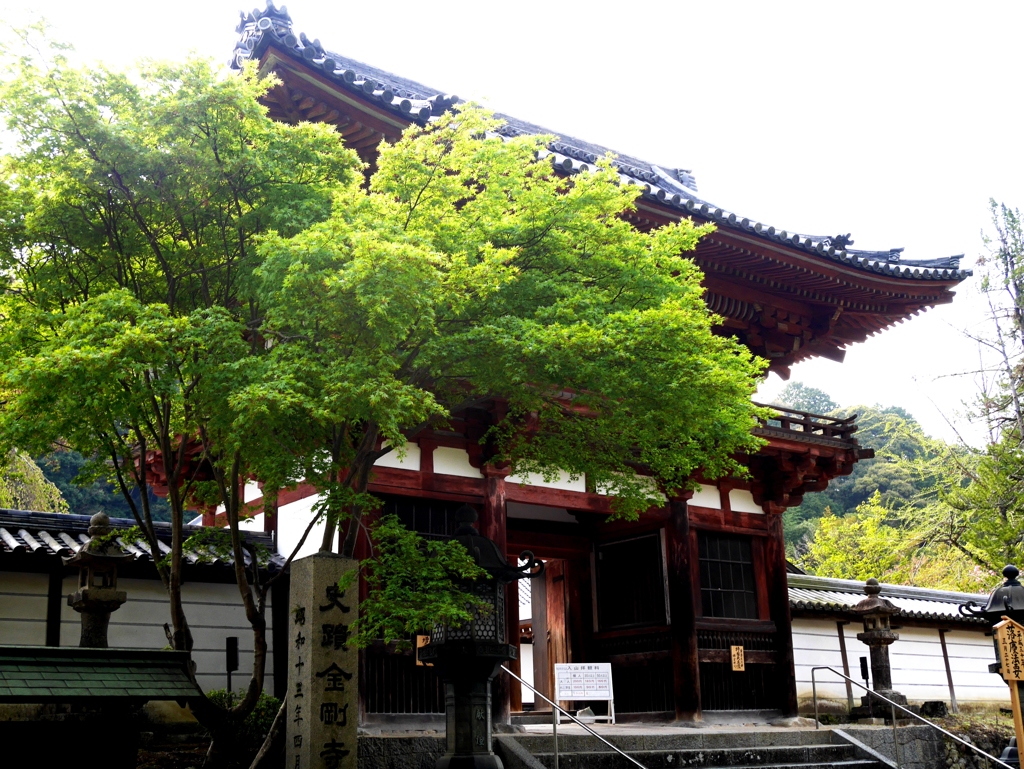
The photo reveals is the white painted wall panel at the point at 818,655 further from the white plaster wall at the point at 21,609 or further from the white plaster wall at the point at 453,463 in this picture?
the white plaster wall at the point at 21,609

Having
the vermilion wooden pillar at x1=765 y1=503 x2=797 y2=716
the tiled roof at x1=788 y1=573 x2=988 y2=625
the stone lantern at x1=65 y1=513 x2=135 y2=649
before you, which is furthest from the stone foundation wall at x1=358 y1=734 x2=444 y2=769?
Result: the tiled roof at x1=788 y1=573 x2=988 y2=625

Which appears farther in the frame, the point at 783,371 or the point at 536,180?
the point at 783,371

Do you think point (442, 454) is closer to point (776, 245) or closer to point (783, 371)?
point (776, 245)

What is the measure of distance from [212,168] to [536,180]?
2.89 metres

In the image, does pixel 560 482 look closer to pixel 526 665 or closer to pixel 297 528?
pixel 297 528

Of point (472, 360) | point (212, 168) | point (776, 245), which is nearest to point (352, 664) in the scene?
point (472, 360)

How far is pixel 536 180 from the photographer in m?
9.08

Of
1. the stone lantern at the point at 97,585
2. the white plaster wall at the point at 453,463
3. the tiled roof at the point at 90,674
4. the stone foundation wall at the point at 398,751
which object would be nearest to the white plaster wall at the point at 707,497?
the white plaster wall at the point at 453,463

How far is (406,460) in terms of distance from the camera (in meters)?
12.7

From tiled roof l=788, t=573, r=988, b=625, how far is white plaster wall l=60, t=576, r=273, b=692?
911cm

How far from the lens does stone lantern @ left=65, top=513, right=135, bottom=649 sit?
9.70 metres

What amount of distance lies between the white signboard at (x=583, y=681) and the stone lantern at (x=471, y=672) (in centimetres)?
308

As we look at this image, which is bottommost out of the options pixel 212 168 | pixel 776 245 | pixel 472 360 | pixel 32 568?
pixel 32 568

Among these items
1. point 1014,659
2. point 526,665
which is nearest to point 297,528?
point 1014,659
